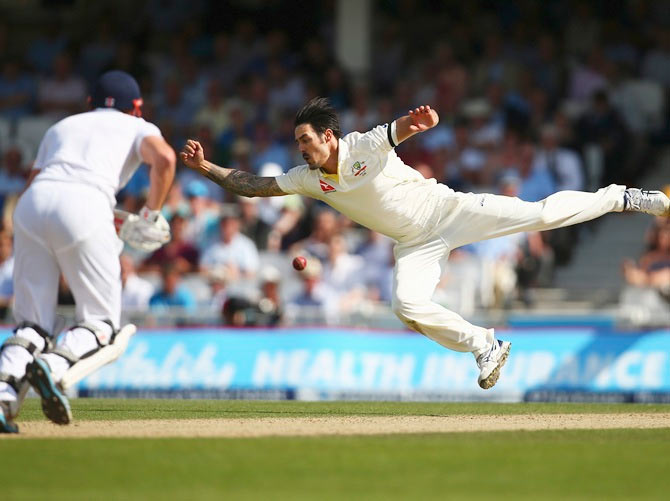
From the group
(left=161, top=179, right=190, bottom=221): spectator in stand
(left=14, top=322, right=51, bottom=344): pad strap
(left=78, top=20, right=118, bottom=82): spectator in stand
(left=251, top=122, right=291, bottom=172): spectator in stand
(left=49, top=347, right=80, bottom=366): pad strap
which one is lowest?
Answer: (left=49, top=347, right=80, bottom=366): pad strap

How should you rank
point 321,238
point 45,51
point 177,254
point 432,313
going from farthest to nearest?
point 45,51, point 177,254, point 321,238, point 432,313

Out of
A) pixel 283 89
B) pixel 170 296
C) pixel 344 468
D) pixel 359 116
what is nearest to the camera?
pixel 344 468

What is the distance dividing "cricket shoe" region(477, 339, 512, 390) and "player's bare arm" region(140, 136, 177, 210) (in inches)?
116

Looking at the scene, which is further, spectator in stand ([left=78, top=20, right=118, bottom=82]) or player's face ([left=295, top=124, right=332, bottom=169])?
spectator in stand ([left=78, top=20, right=118, bottom=82])

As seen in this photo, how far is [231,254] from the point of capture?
609 inches

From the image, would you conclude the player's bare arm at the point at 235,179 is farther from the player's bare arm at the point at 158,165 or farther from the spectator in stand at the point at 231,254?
the spectator in stand at the point at 231,254

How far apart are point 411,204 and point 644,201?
1825 millimetres

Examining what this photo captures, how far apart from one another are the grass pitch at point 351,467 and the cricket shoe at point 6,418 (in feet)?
0.96

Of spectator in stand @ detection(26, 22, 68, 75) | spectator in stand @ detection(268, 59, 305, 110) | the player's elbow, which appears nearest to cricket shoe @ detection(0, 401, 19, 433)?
the player's elbow

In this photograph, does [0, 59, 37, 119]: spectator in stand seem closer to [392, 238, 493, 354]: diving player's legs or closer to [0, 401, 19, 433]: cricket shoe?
[392, 238, 493, 354]: diving player's legs

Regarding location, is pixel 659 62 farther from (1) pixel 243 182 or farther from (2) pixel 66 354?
(2) pixel 66 354

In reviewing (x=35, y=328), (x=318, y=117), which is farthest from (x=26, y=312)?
(x=318, y=117)

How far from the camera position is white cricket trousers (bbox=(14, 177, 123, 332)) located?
760 cm

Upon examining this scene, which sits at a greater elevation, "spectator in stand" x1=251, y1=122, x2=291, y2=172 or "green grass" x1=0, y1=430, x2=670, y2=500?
"spectator in stand" x1=251, y1=122, x2=291, y2=172
